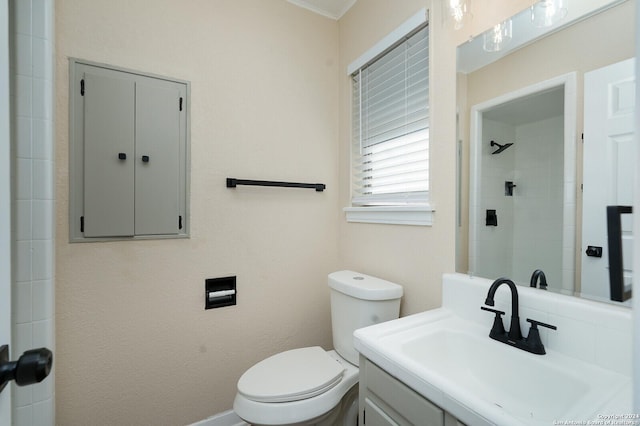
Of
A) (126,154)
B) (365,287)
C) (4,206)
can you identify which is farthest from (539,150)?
(126,154)

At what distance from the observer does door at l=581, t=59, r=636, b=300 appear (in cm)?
77

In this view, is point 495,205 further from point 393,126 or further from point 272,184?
point 272,184

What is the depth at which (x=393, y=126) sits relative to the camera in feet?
5.02

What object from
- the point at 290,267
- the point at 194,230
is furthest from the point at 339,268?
the point at 194,230

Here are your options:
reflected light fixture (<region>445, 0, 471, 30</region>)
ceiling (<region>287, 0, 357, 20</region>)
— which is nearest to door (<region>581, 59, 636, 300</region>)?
reflected light fixture (<region>445, 0, 471, 30</region>)

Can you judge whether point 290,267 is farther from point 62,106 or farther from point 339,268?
point 62,106

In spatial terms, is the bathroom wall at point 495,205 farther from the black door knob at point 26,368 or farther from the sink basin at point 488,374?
the black door knob at point 26,368

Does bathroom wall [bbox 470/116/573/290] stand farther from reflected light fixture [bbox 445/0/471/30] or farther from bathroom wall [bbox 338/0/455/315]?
reflected light fixture [bbox 445/0/471/30]

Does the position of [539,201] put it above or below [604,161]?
below

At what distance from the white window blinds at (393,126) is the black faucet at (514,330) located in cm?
51

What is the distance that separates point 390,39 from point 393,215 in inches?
35.4

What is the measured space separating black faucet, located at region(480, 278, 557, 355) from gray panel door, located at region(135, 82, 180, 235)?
1.40 metres

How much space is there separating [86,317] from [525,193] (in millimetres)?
1825

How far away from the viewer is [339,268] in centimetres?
193
